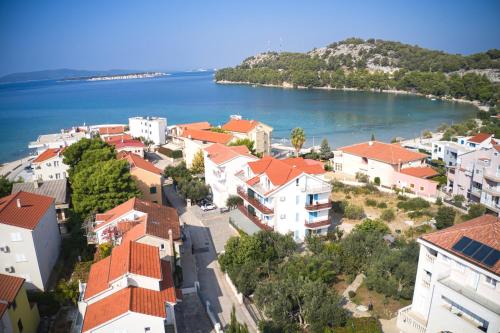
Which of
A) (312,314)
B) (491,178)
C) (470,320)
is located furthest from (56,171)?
(491,178)

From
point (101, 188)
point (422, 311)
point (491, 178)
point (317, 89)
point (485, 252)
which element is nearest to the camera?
point (485, 252)

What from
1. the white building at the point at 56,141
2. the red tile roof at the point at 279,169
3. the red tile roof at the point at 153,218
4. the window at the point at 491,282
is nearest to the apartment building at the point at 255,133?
the white building at the point at 56,141

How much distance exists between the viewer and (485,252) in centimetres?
1579

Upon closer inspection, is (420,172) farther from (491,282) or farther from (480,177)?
(491,282)

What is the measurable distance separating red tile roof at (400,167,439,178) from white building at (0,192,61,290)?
37621mm

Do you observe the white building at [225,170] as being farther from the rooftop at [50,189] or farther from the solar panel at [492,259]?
the solar panel at [492,259]

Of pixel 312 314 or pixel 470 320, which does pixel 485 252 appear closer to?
pixel 470 320

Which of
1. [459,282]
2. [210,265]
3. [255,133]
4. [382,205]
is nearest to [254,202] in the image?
[210,265]

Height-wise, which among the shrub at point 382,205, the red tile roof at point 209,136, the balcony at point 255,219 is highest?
the red tile roof at point 209,136

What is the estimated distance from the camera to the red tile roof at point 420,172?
44487 mm

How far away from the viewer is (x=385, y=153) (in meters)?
47.8

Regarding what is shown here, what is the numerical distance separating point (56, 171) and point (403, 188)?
41292 millimetres

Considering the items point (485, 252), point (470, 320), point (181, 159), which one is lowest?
point (181, 159)

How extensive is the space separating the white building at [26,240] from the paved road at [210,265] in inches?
390
